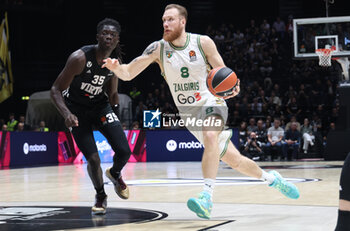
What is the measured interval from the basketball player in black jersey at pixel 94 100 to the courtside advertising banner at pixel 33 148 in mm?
11343

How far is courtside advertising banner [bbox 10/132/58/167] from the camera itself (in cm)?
1734

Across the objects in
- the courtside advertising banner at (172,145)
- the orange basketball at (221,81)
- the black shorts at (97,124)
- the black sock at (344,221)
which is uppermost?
the orange basketball at (221,81)

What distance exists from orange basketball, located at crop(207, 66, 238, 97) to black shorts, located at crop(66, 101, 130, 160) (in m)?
1.34

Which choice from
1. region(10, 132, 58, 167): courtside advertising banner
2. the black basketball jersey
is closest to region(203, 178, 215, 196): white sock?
the black basketball jersey

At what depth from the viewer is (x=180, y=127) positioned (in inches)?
787

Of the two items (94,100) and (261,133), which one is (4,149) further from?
(94,100)

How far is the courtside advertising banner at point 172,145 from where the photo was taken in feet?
61.3

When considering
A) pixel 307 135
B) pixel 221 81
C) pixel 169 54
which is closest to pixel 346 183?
pixel 221 81

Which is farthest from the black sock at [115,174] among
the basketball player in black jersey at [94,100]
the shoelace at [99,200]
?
the shoelace at [99,200]

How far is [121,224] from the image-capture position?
17.3 feet

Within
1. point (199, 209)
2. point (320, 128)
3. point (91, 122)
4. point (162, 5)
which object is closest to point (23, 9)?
point (162, 5)

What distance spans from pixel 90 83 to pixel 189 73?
124 centimetres

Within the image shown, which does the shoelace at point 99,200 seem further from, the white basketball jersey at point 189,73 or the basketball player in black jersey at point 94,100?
the white basketball jersey at point 189,73

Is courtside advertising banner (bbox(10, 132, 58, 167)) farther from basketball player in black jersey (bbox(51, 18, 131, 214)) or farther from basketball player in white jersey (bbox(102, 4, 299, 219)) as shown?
basketball player in white jersey (bbox(102, 4, 299, 219))
